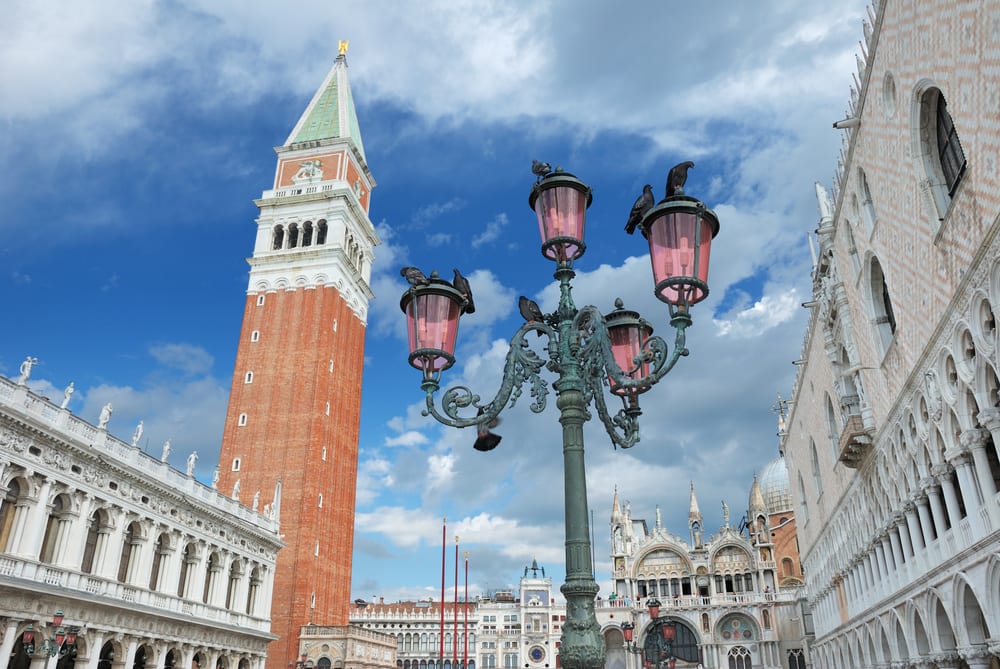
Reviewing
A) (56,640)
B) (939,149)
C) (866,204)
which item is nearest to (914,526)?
(866,204)

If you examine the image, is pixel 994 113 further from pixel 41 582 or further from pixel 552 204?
pixel 41 582

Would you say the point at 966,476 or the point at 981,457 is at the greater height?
the point at 981,457

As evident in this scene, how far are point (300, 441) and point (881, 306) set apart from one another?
34.2 m

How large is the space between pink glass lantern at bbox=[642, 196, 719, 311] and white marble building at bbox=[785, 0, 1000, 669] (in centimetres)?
746

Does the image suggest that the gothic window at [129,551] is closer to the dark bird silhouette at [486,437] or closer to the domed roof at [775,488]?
the dark bird silhouette at [486,437]

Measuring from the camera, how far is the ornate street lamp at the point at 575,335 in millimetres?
6720

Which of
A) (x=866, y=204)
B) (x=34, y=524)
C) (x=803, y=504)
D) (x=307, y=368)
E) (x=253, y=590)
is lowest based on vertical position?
(x=253, y=590)

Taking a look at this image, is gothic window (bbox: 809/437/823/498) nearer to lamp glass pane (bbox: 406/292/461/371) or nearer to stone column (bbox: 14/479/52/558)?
lamp glass pane (bbox: 406/292/461/371)

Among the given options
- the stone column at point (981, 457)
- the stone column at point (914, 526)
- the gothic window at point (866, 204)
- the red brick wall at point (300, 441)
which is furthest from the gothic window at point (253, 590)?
the stone column at point (981, 457)

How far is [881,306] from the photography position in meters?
20.1

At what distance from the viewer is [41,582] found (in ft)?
70.2

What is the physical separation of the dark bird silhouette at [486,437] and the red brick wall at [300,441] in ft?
123

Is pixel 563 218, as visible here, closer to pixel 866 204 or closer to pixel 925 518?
pixel 925 518

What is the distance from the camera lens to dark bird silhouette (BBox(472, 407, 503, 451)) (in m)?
7.63
